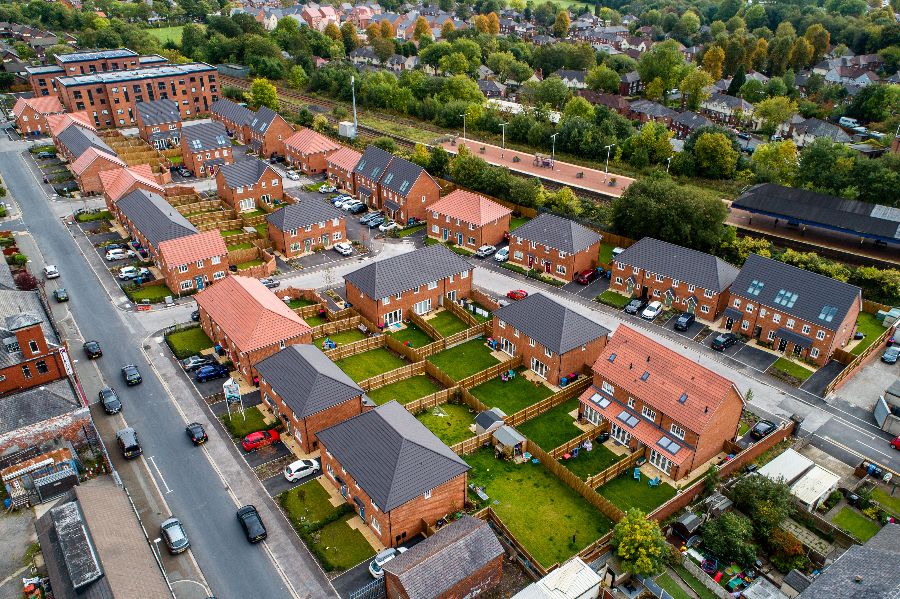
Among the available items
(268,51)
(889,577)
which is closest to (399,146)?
(268,51)

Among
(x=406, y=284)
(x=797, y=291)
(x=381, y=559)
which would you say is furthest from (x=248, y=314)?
(x=797, y=291)

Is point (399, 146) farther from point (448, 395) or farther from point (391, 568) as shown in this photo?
point (391, 568)

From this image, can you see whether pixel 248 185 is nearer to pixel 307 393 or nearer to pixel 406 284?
pixel 406 284

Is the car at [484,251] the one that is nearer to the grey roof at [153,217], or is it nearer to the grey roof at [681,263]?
the grey roof at [681,263]

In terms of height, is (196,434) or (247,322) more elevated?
(247,322)

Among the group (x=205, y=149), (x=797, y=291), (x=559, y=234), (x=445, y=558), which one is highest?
(x=797, y=291)

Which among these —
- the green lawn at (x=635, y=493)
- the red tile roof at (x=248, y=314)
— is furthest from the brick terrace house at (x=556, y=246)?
the green lawn at (x=635, y=493)

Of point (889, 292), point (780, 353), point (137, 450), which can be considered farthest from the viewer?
point (889, 292)
